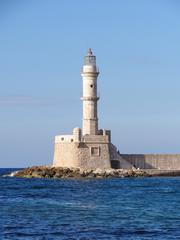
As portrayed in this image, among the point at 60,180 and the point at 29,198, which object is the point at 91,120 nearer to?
the point at 60,180

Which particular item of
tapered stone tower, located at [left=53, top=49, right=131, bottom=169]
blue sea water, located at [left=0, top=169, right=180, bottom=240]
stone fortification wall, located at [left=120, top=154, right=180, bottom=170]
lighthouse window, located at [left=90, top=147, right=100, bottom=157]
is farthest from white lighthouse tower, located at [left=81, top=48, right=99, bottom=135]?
blue sea water, located at [left=0, top=169, right=180, bottom=240]

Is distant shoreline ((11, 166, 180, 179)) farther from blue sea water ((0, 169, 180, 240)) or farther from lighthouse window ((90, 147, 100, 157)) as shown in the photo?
blue sea water ((0, 169, 180, 240))

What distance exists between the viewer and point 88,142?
6300 centimetres

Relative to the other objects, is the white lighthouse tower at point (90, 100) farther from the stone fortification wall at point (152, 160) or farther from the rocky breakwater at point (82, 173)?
the stone fortification wall at point (152, 160)

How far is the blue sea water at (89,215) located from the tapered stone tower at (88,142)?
1718 cm

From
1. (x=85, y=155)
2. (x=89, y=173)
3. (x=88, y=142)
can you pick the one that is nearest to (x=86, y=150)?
(x=85, y=155)

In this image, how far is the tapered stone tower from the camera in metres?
63.1

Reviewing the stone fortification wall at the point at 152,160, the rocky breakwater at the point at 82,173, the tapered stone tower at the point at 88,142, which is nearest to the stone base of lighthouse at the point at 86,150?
the tapered stone tower at the point at 88,142

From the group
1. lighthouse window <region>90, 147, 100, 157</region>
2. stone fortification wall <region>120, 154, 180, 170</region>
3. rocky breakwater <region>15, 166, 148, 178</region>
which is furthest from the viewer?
stone fortification wall <region>120, 154, 180, 170</region>

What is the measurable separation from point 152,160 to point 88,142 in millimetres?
7080

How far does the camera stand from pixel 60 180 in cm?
6172

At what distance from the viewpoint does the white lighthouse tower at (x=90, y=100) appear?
209 ft

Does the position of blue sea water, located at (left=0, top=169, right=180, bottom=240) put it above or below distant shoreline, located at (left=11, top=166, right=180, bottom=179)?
below

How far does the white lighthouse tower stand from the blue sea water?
59.3ft
